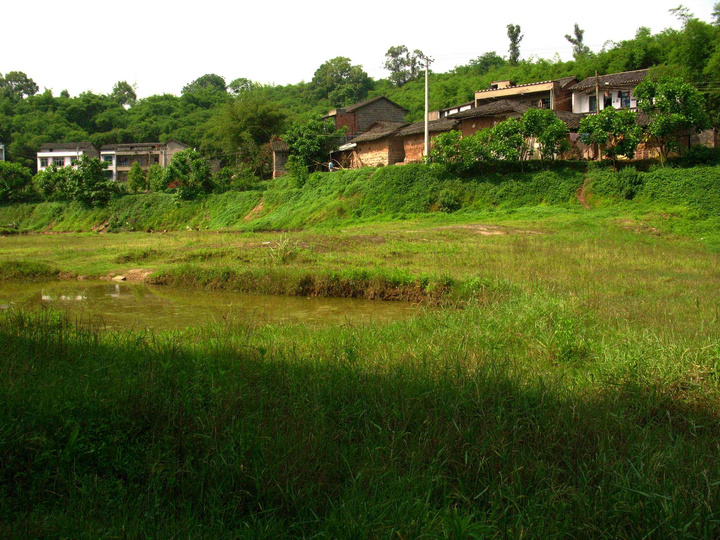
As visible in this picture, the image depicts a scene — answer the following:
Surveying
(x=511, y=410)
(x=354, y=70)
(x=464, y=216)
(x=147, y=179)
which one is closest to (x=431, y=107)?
(x=354, y=70)

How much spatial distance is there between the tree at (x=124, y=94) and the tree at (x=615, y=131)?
→ 98.2m

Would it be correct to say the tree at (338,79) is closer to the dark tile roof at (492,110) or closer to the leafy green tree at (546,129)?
the dark tile roof at (492,110)

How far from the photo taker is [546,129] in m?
30.3

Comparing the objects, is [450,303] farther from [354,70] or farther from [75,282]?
[354,70]

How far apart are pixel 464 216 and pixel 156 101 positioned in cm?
7809

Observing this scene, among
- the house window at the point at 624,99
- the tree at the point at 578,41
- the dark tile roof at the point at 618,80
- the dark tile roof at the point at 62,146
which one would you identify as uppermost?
the tree at the point at 578,41

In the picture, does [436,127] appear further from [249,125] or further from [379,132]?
[249,125]

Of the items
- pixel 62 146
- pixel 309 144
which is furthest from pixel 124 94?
pixel 309 144

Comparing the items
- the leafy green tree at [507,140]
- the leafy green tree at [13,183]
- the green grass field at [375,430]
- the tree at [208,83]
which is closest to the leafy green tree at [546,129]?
the leafy green tree at [507,140]

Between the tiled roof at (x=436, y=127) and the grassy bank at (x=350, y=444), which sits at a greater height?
the tiled roof at (x=436, y=127)

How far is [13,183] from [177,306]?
161 feet

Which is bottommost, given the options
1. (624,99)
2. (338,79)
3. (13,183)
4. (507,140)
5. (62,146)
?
(507,140)

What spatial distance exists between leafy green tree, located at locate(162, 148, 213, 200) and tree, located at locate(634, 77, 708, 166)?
102 feet

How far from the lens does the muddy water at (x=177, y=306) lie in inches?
420
